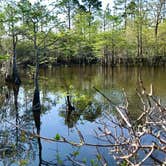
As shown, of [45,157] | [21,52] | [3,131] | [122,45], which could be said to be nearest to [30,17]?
[3,131]

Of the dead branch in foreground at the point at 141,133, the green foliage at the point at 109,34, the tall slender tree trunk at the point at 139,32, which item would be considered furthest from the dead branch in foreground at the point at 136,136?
the tall slender tree trunk at the point at 139,32

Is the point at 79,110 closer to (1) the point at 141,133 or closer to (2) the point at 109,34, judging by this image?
(1) the point at 141,133

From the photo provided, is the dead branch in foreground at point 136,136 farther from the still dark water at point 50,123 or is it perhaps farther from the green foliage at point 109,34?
the green foliage at point 109,34

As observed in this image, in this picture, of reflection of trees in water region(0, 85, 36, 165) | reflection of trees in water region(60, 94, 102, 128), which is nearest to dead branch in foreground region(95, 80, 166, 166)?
reflection of trees in water region(0, 85, 36, 165)

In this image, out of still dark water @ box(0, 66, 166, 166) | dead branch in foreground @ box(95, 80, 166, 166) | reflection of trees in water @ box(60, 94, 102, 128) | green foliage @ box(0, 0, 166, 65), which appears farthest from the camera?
green foliage @ box(0, 0, 166, 65)

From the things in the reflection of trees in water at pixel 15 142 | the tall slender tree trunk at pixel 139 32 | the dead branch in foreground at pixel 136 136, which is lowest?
the reflection of trees in water at pixel 15 142

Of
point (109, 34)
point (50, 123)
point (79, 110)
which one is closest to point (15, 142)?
point (50, 123)

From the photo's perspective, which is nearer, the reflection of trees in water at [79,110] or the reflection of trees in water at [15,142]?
the reflection of trees in water at [15,142]

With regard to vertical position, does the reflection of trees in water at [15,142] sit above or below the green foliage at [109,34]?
below

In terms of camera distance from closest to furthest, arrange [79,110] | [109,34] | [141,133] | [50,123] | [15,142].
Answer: [141,133]
[15,142]
[50,123]
[79,110]
[109,34]

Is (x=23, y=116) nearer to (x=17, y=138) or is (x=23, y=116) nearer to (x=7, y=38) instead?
(x=17, y=138)

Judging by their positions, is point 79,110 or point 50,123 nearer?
point 50,123

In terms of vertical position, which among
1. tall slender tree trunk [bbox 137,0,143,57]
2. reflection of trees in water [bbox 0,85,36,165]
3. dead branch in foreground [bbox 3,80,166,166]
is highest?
tall slender tree trunk [bbox 137,0,143,57]

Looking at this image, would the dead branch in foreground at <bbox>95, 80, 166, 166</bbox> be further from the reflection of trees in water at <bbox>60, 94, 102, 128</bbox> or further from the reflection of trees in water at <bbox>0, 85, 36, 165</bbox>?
the reflection of trees in water at <bbox>60, 94, 102, 128</bbox>
